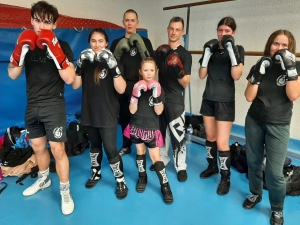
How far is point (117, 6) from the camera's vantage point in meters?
4.02

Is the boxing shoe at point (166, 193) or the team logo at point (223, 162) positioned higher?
the team logo at point (223, 162)

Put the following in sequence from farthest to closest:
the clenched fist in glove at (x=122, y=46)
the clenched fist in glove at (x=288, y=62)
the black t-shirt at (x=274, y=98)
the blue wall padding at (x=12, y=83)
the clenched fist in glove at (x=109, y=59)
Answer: the blue wall padding at (x=12, y=83) → the clenched fist in glove at (x=122, y=46) → the clenched fist in glove at (x=109, y=59) → the black t-shirt at (x=274, y=98) → the clenched fist in glove at (x=288, y=62)

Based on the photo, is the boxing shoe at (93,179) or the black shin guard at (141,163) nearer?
the black shin guard at (141,163)

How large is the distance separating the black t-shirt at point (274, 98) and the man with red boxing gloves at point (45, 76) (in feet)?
4.13

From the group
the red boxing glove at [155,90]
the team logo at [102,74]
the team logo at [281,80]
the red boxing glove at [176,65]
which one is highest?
the red boxing glove at [176,65]

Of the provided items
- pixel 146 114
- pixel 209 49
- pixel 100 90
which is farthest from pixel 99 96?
pixel 209 49

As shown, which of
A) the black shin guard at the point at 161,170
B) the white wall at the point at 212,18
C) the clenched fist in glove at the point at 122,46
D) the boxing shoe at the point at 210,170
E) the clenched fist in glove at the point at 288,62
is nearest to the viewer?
the clenched fist in glove at the point at 288,62

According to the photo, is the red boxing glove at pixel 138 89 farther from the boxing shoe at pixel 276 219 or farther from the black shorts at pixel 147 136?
the boxing shoe at pixel 276 219

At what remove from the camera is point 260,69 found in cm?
158

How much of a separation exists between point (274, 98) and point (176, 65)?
0.74m

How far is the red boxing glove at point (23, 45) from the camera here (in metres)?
1.51

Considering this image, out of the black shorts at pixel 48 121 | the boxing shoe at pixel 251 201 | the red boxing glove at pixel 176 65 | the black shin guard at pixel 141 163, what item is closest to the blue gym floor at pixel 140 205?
the boxing shoe at pixel 251 201

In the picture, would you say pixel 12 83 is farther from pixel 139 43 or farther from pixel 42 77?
pixel 139 43

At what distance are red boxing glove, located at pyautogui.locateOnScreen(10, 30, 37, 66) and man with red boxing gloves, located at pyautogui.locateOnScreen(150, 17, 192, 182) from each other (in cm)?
98
